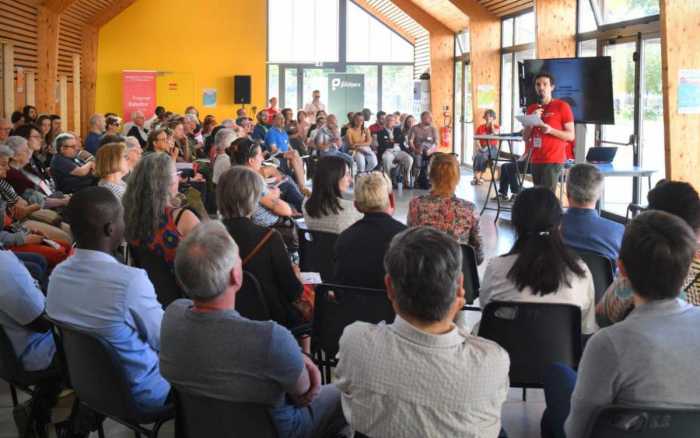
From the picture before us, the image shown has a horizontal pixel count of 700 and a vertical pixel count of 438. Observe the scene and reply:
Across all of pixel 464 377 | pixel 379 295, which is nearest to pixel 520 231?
pixel 379 295

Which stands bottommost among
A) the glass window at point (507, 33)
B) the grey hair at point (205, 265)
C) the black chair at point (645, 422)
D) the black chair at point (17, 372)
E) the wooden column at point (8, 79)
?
the black chair at point (17, 372)

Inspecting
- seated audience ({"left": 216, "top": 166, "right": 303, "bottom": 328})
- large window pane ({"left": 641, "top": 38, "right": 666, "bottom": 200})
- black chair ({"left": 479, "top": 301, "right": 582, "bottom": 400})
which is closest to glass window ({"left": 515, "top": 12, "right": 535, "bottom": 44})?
large window pane ({"left": 641, "top": 38, "right": 666, "bottom": 200})

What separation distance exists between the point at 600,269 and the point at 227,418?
85.7 inches

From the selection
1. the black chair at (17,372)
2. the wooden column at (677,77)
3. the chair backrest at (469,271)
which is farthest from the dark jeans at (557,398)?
the wooden column at (677,77)

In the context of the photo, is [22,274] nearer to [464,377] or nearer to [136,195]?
[136,195]

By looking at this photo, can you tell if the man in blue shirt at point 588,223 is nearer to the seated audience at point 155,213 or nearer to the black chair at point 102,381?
the seated audience at point 155,213

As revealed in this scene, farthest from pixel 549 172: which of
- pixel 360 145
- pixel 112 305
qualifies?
pixel 360 145

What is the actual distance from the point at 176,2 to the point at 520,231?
1915 cm

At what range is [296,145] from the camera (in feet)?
46.5

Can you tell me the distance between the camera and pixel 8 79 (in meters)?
12.2

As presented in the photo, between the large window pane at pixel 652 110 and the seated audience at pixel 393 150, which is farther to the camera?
the seated audience at pixel 393 150

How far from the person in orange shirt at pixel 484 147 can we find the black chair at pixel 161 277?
34.5ft

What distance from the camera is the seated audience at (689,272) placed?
2.90 meters

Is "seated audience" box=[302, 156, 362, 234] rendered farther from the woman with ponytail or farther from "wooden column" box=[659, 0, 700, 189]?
"wooden column" box=[659, 0, 700, 189]
